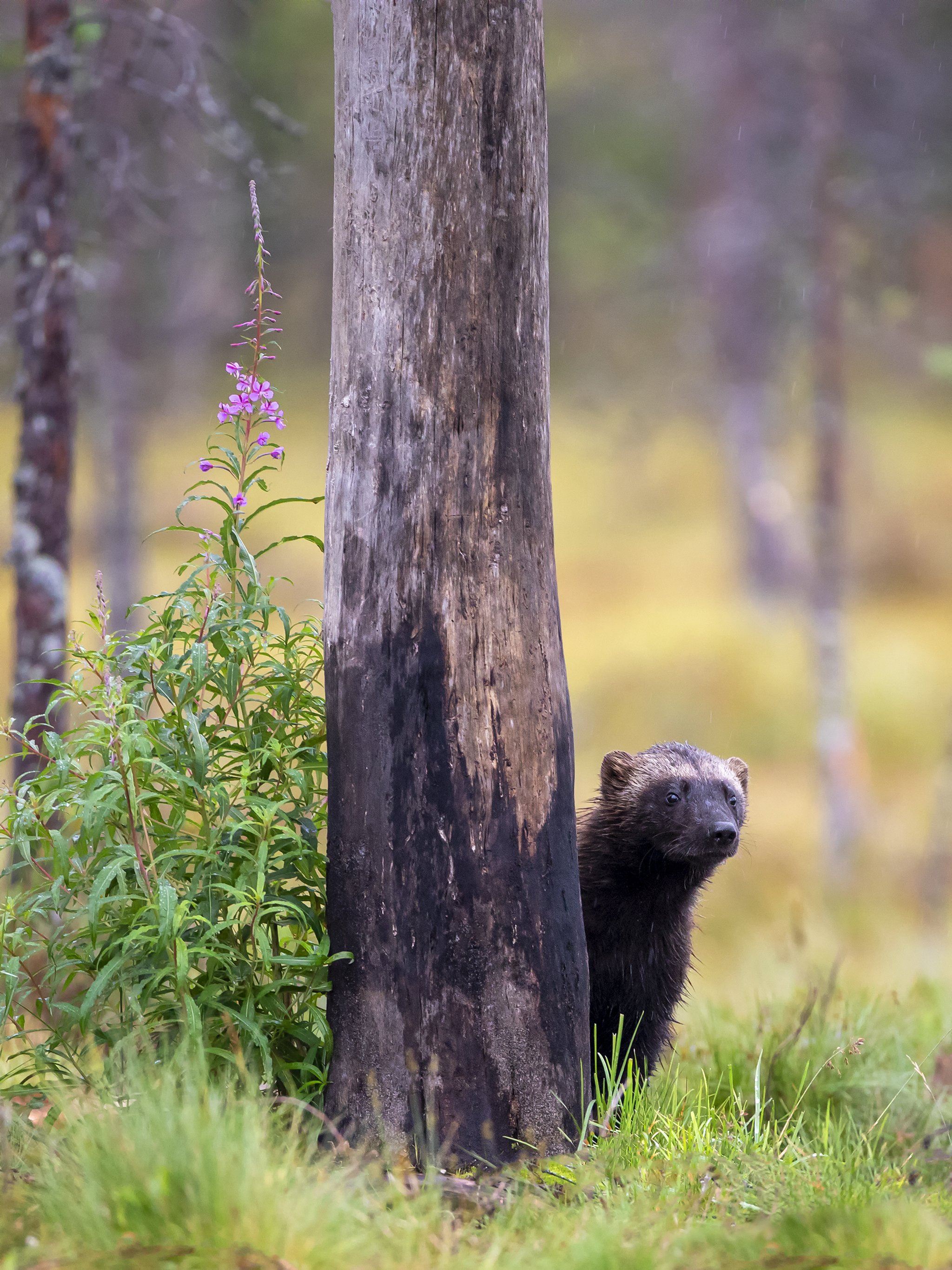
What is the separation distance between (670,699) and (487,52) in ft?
39.9

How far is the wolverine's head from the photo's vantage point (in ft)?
15.4

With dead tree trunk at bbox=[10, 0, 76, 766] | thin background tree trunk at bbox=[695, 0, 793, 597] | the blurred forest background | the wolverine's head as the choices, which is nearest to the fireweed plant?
the wolverine's head

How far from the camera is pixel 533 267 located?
3.80 metres

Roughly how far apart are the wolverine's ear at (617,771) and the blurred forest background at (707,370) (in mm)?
2423

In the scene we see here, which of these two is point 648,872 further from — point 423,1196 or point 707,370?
point 707,370

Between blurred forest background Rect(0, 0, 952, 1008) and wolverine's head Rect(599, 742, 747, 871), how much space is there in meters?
2.40

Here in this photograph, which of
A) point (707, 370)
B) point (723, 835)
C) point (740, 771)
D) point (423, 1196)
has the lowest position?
point (423, 1196)

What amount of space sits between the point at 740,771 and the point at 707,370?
51.0 feet

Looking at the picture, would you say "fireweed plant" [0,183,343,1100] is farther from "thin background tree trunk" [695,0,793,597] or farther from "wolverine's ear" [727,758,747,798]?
"thin background tree trunk" [695,0,793,597]

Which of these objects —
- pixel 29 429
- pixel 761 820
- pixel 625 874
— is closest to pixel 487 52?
pixel 625 874

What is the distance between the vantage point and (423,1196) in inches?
122

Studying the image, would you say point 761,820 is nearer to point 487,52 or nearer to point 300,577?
point 300,577

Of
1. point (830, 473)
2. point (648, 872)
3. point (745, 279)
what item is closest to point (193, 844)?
point (648, 872)

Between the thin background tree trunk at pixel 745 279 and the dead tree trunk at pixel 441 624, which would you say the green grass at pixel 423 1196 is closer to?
the dead tree trunk at pixel 441 624
